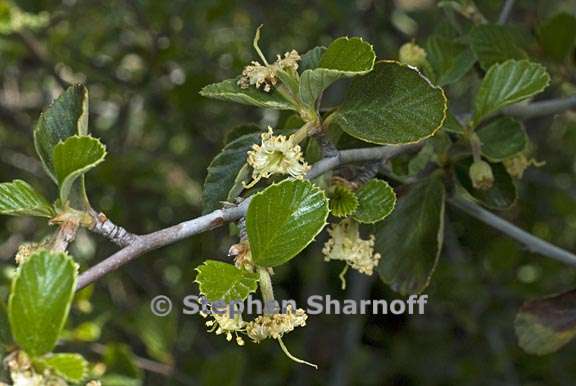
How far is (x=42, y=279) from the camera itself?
71cm

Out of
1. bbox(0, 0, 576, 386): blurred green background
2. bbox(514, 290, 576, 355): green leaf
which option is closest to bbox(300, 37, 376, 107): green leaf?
bbox(514, 290, 576, 355): green leaf

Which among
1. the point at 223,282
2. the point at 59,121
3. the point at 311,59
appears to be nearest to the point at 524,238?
the point at 311,59

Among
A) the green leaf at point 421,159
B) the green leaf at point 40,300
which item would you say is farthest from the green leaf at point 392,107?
the green leaf at point 40,300

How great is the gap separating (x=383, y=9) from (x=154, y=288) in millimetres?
905

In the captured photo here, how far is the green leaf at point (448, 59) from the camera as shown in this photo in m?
1.19

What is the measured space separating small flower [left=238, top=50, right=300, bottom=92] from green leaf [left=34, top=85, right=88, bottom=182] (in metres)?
0.18

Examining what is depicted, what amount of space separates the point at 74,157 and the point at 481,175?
522mm

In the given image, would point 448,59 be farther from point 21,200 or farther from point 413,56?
point 21,200

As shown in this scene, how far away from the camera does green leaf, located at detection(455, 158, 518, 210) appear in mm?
1143

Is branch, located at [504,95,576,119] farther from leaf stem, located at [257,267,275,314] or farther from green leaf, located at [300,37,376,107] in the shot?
leaf stem, located at [257,267,275,314]

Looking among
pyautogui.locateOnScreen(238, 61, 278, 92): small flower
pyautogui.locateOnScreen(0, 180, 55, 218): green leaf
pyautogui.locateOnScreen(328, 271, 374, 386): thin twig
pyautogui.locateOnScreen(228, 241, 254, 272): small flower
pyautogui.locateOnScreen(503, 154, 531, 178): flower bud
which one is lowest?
pyautogui.locateOnScreen(328, 271, 374, 386): thin twig

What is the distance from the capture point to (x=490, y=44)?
1258mm

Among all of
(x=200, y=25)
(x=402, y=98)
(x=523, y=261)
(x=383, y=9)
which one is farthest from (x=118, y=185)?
(x=402, y=98)

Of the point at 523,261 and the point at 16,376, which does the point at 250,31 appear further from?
the point at 16,376
